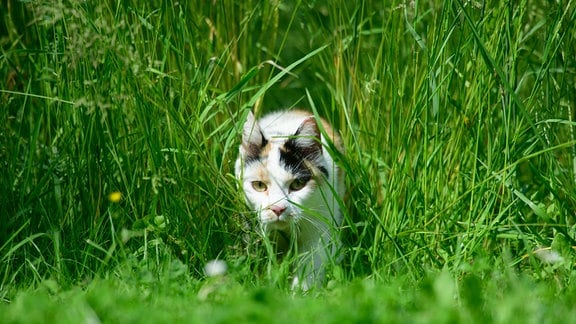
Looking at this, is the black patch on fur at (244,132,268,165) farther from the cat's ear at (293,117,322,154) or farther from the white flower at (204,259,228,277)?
the white flower at (204,259,228,277)

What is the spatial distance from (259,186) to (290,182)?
5.1 inches

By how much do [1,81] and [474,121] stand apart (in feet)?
6.58

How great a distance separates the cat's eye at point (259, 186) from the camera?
343 centimetres

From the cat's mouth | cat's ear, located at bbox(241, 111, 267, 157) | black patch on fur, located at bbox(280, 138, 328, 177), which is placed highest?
cat's ear, located at bbox(241, 111, 267, 157)

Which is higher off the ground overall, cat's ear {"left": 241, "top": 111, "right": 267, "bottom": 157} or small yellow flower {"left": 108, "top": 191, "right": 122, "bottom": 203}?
cat's ear {"left": 241, "top": 111, "right": 267, "bottom": 157}

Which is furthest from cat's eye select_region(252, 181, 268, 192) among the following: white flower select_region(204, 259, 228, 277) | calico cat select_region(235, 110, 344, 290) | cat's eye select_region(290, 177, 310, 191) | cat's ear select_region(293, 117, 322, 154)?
white flower select_region(204, 259, 228, 277)

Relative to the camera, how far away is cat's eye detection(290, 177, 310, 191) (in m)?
3.45

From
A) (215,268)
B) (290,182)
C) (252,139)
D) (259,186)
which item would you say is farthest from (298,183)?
(215,268)

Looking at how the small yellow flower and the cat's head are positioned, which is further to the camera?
the cat's head

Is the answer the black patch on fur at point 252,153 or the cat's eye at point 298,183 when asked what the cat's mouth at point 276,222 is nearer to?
the cat's eye at point 298,183

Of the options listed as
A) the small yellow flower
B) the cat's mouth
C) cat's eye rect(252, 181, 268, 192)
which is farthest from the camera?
cat's eye rect(252, 181, 268, 192)

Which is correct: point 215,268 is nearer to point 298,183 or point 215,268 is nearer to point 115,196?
point 115,196

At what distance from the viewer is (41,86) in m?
3.58

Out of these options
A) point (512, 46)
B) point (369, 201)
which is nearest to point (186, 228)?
point (369, 201)
